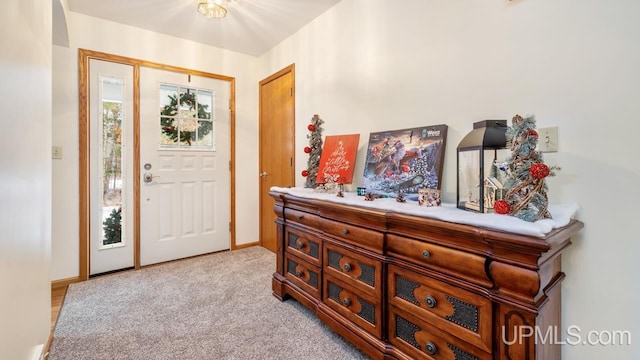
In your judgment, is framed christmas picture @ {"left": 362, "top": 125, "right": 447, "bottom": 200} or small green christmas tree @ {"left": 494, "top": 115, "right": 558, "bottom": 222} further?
framed christmas picture @ {"left": 362, "top": 125, "right": 447, "bottom": 200}

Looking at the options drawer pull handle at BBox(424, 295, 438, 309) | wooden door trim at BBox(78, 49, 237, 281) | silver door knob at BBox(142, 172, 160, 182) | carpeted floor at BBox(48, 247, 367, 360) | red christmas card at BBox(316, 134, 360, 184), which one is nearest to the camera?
drawer pull handle at BBox(424, 295, 438, 309)

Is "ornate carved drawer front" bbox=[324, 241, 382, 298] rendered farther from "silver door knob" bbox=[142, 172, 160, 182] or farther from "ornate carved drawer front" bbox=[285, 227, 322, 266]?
"silver door knob" bbox=[142, 172, 160, 182]

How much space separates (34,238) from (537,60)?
2443 mm

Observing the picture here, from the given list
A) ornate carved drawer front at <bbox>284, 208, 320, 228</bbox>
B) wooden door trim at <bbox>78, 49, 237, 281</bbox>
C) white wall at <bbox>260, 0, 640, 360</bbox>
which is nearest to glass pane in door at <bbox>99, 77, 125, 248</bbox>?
wooden door trim at <bbox>78, 49, 237, 281</bbox>

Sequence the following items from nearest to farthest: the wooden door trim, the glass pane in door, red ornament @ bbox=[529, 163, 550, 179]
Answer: red ornament @ bbox=[529, 163, 550, 179], the wooden door trim, the glass pane in door

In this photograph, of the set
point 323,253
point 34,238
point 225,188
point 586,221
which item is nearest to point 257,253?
Result: point 225,188

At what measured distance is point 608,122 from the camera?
3.77 feet

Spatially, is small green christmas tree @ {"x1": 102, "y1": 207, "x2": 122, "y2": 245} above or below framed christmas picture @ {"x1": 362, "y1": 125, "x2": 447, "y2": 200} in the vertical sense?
below

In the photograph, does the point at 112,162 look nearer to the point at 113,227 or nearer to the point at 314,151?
the point at 113,227

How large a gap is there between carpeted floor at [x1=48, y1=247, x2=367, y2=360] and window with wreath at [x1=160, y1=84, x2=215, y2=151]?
1.40 metres

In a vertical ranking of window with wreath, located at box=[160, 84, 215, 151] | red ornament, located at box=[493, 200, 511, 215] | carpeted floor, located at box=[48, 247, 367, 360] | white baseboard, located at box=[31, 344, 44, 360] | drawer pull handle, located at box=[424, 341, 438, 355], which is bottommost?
carpeted floor, located at box=[48, 247, 367, 360]

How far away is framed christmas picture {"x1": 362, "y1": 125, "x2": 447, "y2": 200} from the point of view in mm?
1683

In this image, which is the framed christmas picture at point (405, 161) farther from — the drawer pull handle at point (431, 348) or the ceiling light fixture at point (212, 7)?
the ceiling light fixture at point (212, 7)

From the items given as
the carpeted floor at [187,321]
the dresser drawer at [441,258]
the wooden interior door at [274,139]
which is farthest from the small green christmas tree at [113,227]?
the dresser drawer at [441,258]
